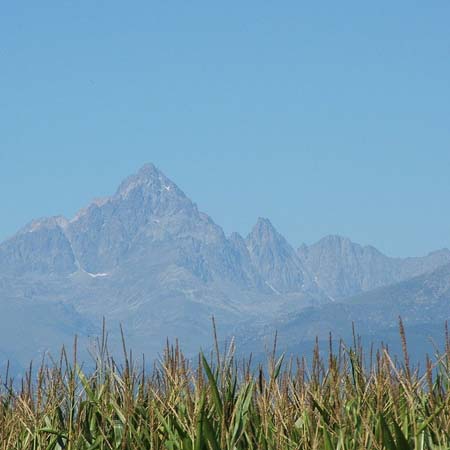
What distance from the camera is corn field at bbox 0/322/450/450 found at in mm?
7473

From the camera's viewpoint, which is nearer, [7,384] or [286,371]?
[286,371]

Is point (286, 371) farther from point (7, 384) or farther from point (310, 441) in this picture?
point (7, 384)

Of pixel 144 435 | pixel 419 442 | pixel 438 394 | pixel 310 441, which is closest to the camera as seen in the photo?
pixel 419 442

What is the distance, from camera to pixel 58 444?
835cm

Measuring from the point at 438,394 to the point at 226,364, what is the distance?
2195 mm

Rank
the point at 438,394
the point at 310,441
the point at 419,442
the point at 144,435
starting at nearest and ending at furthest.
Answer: the point at 419,442 < the point at 310,441 < the point at 144,435 < the point at 438,394

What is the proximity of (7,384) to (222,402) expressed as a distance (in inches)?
94.5

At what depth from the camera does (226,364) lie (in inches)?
335

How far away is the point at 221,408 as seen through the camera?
809cm

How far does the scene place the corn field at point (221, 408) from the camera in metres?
7.47

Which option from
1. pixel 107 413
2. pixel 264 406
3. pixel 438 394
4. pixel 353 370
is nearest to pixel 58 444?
pixel 107 413


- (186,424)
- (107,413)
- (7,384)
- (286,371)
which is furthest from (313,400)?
(7,384)

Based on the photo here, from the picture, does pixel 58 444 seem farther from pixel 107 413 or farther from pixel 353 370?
pixel 353 370

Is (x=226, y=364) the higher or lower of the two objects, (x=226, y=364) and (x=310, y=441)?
the higher
